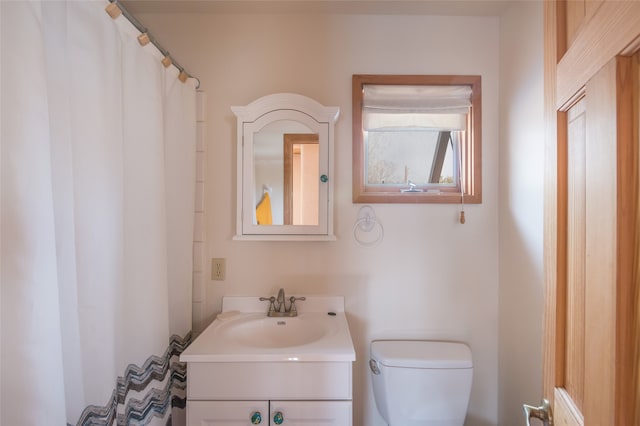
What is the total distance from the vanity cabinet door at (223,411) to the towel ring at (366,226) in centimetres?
79

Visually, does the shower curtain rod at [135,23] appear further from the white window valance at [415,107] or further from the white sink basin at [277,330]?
the white sink basin at [277,330]

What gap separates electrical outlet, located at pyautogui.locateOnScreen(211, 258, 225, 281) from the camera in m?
1.44

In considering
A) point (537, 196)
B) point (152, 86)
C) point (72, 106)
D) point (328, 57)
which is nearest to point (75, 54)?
point (72, 106)

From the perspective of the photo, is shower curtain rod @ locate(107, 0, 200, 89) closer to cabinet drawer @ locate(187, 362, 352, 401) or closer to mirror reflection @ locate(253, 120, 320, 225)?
mirror reflection @ locate(253, 120, 320, 225)

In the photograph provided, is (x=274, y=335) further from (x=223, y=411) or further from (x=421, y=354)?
(x=421, y=354)

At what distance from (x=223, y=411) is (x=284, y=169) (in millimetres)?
996

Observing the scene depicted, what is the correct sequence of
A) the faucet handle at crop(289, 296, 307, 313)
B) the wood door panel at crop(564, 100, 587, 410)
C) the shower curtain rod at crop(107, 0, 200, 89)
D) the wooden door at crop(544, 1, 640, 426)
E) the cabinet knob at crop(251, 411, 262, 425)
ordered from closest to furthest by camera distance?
the wooden door at crop(544, 1, 640, 426), the wood door panel at crop(564, 100, 587, 410), the shower curtain rod at crop(107, 0, 200, 89), the cabinet knob at crop(251, 411, 262, 425), the faucet handle at crop(289, 296, 307, 313)

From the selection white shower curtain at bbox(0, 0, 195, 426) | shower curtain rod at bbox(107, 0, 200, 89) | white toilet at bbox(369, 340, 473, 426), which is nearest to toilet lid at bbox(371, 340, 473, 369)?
white toilet at bbox(369, 340, 473, 426)

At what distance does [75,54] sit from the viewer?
77cm

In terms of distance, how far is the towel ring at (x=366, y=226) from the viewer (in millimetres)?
1434

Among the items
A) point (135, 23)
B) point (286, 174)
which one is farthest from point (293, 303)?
point (135, 23)

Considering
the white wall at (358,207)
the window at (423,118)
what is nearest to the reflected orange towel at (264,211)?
the white wall at (358,207)

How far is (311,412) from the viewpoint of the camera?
101 centimetres

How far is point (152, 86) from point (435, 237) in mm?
1392
